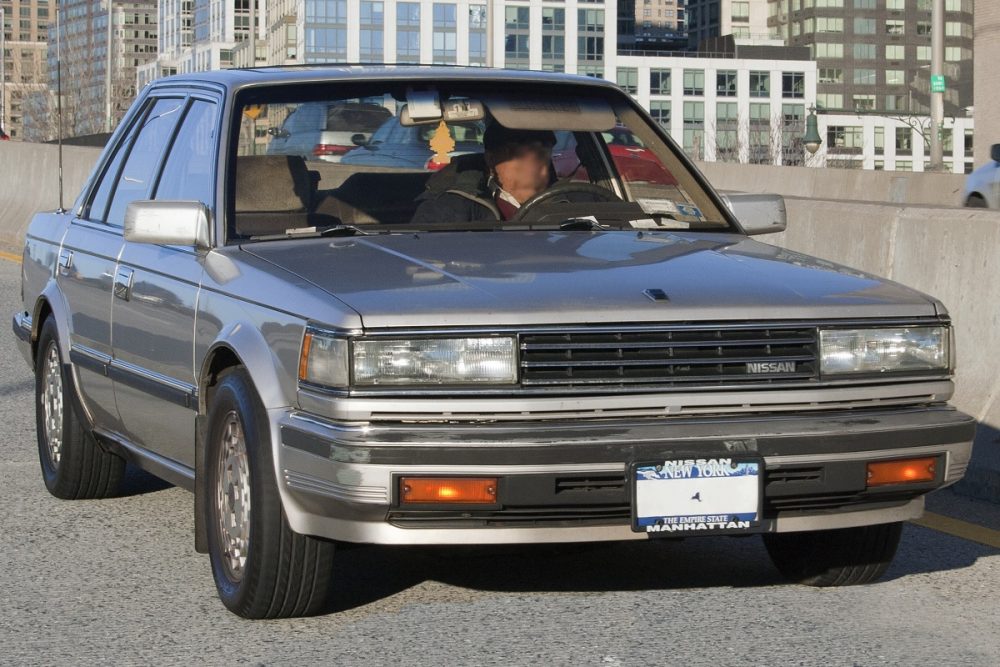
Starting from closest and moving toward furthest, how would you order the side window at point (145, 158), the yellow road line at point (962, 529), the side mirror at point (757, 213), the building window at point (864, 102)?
1. the side mirror at point (757, 213)
2. the yellow road line at point (962, 529)
3. the side window at point (145, 158)
4. the building window at point (864, 102)

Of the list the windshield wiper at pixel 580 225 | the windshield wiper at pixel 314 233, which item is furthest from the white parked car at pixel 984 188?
the windshield wiper at pixel 314 233

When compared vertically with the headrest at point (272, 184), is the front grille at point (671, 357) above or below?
below

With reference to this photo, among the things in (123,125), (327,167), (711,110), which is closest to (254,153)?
(327,167)

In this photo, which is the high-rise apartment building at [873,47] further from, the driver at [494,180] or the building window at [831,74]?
the driver at [494,180]

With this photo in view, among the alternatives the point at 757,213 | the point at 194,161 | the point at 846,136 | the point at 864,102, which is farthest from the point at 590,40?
the point at 194,161

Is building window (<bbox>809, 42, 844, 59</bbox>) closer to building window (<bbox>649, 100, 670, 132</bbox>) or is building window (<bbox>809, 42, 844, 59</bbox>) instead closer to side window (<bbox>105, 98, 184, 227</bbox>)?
building window (<bbox>649, 100, 670, 132</bbox>)

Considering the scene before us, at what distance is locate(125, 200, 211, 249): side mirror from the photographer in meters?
5.70

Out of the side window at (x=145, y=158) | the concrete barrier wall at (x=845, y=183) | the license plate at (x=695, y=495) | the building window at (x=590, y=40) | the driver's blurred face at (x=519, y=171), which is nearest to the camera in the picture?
the license plate at (x=695, y=495)

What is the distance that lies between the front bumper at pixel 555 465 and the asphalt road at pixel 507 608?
1.02 feet

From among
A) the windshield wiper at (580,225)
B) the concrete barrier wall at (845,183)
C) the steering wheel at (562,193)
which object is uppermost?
the steering wheel at (562,193)

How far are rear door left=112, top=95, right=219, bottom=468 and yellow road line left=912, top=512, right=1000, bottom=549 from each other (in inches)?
107

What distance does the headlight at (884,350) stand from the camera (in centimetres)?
501

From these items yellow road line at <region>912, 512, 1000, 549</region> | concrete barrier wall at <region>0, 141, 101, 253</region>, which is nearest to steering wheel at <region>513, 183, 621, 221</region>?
yellow road line at <region>912, 512, 1000, 549</region>

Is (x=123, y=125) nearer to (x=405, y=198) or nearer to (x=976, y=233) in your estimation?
(x=405, y=198)
